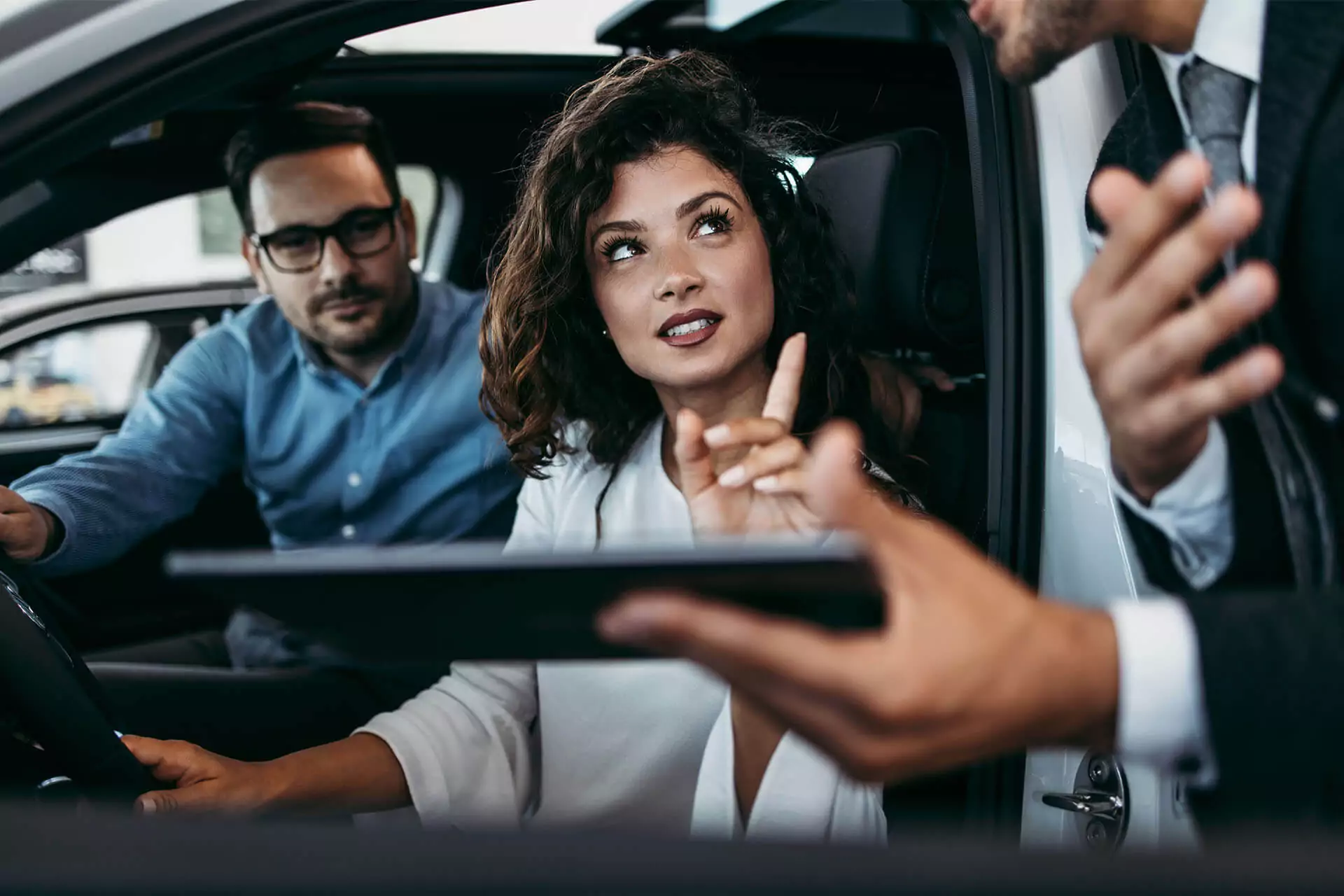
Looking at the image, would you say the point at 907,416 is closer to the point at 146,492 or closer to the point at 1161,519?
the point at 1161,519

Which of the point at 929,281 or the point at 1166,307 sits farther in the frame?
the point at 929,281

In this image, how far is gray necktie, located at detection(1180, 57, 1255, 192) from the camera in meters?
0.94

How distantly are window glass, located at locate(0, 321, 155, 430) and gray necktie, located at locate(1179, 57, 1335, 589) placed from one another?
285 centimetres

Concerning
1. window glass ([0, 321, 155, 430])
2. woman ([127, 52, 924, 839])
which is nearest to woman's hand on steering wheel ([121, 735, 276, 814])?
woman ([127, 52, 924, 839])

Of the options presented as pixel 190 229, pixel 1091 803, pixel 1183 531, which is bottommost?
pixel 1091 803

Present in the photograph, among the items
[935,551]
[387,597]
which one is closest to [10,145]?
[387,597]

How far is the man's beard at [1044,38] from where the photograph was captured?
37.9 inches

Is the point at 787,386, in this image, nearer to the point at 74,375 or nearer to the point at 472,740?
the point at 472,740

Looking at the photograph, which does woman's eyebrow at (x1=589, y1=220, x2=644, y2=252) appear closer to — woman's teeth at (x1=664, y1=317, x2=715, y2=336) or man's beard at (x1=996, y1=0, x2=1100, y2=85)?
woman's teeth at (x1=664, y1=317, x2=715, y2=336)

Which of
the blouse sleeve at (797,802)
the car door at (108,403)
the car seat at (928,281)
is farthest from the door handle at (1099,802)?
the car door at (108,403)

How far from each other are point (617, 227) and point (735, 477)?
24.9 inches

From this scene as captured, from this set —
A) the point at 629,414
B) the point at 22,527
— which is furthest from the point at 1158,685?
the point at 22,527

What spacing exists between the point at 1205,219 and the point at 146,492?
2.16 m

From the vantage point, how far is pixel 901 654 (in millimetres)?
675
